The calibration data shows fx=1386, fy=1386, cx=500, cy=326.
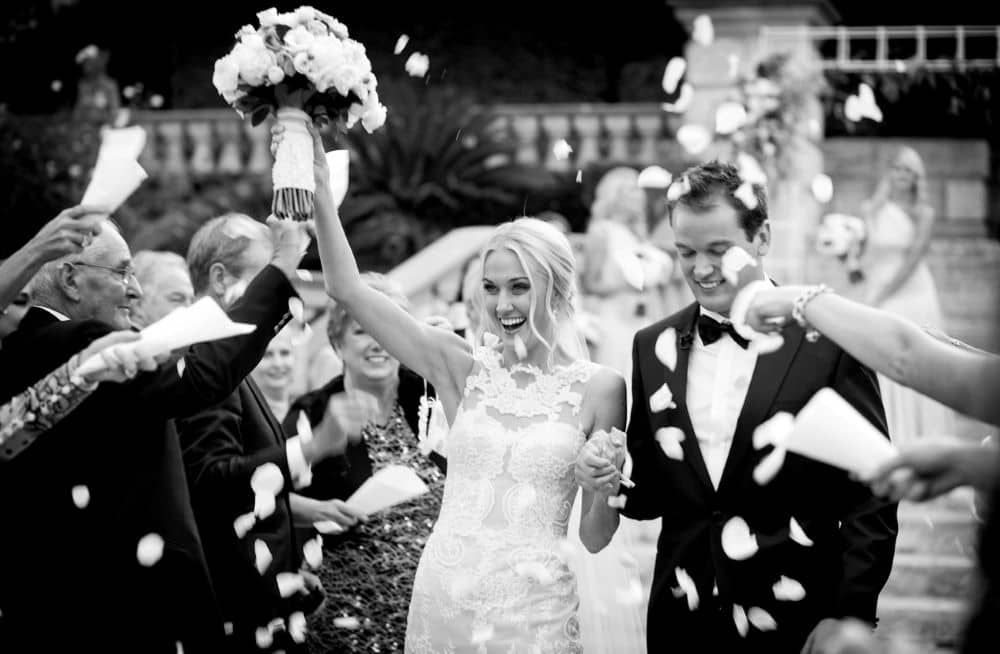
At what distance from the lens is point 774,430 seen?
3.76 metres

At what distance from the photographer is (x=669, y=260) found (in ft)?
31.8

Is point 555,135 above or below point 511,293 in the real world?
above

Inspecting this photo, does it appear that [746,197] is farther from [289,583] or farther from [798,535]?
[289,583]

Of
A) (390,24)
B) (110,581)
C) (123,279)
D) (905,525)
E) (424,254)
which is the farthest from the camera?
(390,24)

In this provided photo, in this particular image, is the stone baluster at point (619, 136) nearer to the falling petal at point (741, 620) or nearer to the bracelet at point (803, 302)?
the falling petal at point (741, 620)

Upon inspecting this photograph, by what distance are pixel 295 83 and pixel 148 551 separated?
4.48 ft

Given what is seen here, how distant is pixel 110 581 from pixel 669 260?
21.1 ft

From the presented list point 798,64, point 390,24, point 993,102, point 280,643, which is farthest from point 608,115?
point 280,643

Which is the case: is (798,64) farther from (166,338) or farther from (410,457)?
(166,338)

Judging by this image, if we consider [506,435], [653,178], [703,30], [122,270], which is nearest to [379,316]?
[506,435]

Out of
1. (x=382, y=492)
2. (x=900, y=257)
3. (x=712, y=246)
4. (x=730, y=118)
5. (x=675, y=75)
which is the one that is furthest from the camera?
(x=675, y=75)

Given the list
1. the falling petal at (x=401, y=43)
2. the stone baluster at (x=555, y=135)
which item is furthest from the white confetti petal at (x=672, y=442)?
the stone baluster at (x=555, y=135)

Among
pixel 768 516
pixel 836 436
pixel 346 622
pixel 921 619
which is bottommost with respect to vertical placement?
pixel 921 619

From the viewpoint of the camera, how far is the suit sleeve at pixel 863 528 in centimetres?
363
